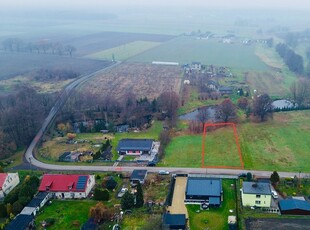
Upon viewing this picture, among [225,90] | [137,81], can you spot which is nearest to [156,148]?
[225,90]

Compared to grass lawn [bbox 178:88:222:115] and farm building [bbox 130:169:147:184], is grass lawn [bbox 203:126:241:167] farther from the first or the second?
grass lawn [bbox 178:88:222:115]

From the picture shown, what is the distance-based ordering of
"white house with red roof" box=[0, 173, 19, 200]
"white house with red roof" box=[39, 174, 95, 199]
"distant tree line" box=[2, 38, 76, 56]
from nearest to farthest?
"white house with red roof" box=[39, 174, 95, 199] → "white house with red roof" box=[0, 173, 19, 200] → "distant tree line" box=[2, 38, 76, 56]

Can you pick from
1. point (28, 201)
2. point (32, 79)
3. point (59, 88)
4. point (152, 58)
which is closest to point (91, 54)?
point (152, 58)

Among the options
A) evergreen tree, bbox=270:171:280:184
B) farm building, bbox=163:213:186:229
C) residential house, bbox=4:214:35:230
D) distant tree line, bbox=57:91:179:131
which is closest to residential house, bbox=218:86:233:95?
distant tree line, bbox=57:91:179:131

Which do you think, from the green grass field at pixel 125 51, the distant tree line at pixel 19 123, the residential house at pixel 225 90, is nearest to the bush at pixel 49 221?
the distant tree line at pixel 19 123

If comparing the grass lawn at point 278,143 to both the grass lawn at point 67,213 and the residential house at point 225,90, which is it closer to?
the residential house at point 225,90

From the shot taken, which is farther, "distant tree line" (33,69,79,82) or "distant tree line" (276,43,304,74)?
"distant tree line" (276,43,304,74)
